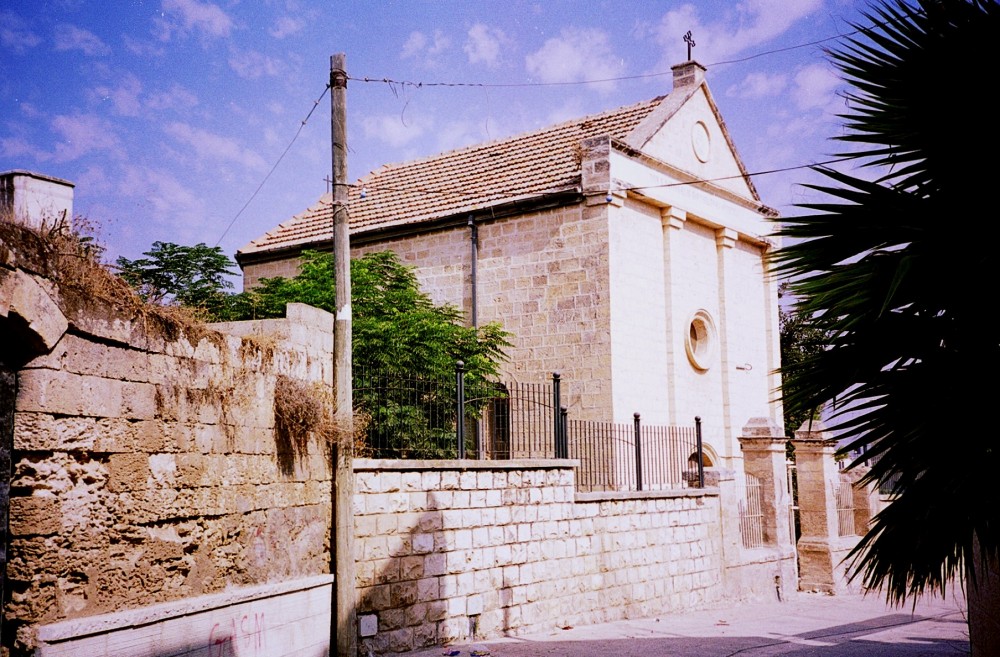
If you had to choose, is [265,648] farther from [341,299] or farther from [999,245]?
[999,245]

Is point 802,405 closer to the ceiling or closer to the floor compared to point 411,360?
closer to the floor

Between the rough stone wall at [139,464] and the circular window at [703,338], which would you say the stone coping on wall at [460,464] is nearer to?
the rough stone wall at [139,464]

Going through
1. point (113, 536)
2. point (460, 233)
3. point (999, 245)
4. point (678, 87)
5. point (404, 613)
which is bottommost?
point (404, 613)

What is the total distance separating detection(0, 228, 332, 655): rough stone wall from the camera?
6.31 metres

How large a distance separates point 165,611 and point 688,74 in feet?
56.1

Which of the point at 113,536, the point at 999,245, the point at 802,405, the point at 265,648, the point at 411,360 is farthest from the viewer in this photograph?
the point at 411,360

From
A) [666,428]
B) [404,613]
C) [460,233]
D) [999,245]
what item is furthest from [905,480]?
[460,233]

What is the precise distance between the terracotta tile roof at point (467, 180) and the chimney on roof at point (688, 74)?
2.47 feet

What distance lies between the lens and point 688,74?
20922 mm

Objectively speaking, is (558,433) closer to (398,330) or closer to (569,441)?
(569,441)

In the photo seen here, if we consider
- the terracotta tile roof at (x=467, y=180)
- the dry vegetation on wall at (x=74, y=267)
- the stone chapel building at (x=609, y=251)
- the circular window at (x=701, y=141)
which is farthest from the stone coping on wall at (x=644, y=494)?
the circular window at (x=701, y=141)

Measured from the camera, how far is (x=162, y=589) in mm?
7441

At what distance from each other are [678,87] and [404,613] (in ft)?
47.5

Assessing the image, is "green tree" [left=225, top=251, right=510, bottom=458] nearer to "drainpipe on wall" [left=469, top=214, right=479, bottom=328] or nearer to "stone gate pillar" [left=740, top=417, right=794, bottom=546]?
"drainpipe on wall" [left=469, top=214, right=479, bottom=328]
